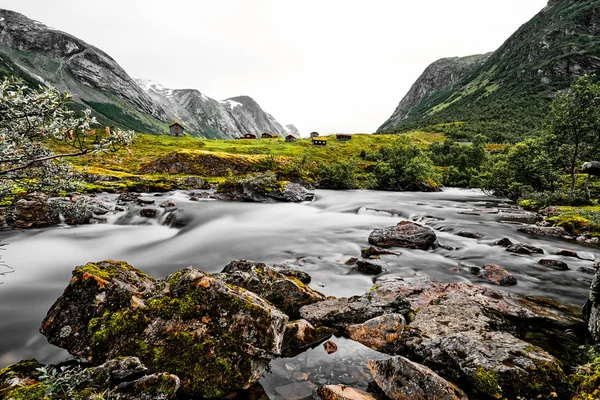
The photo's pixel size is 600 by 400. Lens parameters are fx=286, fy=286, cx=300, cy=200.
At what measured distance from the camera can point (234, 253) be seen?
17188mm

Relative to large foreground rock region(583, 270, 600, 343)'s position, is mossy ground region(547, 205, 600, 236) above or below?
below

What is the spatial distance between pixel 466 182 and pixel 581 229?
190 ft

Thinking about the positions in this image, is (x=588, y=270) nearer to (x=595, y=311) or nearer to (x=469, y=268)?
(x=469, y=268)

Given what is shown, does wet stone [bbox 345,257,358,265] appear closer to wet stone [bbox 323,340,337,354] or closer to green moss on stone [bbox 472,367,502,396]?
wet stone [bbox 323,340,337,354]

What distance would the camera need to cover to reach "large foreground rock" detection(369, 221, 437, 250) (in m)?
17.3

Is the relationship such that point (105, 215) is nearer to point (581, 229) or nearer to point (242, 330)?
point (242, 330)

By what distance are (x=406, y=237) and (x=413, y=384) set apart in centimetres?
1281

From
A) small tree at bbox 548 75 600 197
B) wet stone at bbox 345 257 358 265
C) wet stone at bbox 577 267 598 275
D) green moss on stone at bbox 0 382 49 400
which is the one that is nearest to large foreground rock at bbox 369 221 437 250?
wet stone at bbox 345 257 358 265

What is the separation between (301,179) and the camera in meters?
52.2

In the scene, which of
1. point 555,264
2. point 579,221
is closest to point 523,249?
point 555,264

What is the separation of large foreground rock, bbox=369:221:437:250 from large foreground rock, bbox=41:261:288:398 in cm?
1226

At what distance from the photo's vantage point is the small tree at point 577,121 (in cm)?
2795

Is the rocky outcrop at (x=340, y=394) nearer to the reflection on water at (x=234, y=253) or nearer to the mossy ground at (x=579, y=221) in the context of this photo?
the reflection on water at (x=234, y=253)

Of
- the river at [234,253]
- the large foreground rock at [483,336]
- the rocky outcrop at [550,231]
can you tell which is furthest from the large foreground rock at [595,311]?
the rocky outcrop at [550,231]
